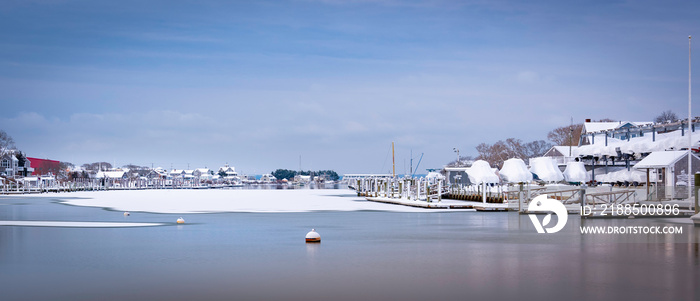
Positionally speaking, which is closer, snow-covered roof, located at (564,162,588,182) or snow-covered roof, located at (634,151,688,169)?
snow-covered roof, located at (634,151,688,169)

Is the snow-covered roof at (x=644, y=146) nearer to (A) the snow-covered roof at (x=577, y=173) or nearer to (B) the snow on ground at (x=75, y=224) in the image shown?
(A) the snow-covered roof at (x=577, y=173)

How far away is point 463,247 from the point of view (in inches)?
757

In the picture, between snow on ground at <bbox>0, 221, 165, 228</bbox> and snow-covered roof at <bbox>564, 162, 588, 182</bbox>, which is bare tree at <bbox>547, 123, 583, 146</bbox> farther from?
snow on ground at <bbox>0, 221, 165, 228</bbox>

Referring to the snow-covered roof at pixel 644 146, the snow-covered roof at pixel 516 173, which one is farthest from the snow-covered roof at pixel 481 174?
the snow-covered roof at pixel 644 146

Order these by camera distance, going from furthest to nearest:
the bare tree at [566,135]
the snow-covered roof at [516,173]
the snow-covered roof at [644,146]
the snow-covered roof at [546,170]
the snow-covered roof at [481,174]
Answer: the bare tree at [566,135] < the snow-covered roof at [481,174] < the snow-covered roof at [546,170] < the snow-covered roof at [516,173] < the snow-covered roof at [644,146]

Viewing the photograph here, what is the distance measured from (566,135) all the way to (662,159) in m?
80.2

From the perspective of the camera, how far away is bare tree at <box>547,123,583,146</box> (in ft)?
420

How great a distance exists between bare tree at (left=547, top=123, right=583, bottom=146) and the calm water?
352ft

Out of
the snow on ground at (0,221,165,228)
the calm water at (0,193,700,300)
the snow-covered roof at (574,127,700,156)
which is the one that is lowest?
the snow on ground at (0,221,165,228)

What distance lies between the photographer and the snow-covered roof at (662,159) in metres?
50.3

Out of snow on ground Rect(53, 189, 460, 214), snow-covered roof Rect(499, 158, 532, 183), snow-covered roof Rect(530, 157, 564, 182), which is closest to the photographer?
snow on ground Rect(53, 189, 460, 214)

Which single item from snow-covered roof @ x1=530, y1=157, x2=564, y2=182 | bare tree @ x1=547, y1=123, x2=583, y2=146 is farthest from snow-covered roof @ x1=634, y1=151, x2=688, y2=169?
bare tree @ x1=547, y1=123, x2=583, y2=146

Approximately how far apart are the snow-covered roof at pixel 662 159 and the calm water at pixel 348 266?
27782 mm

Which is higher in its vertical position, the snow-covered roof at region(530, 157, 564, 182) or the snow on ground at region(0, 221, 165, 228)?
the snow-covered roof at region(530, 157, 564, 182)
